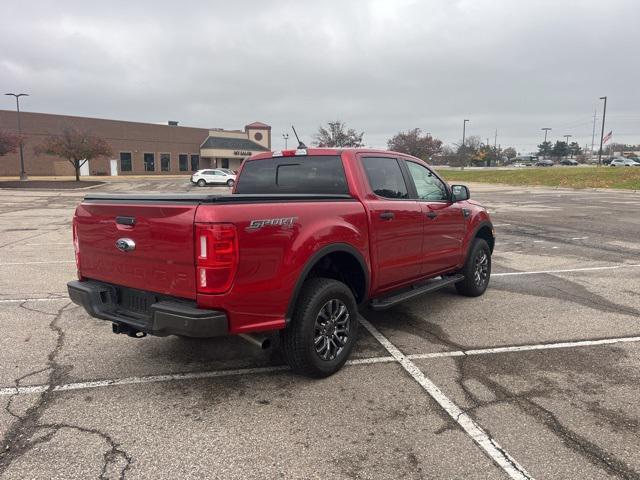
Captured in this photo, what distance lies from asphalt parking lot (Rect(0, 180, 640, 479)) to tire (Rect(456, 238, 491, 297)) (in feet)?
0.72

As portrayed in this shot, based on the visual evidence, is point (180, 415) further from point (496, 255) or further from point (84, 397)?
point (496, 255)

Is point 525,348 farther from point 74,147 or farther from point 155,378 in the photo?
point 74,147

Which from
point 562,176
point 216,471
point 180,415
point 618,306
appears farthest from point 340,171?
point 562,176

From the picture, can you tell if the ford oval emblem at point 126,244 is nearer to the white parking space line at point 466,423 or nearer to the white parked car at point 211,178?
the white parking space line at point 466,423

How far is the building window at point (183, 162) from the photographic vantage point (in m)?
68.9

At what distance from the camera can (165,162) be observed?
2655 inches

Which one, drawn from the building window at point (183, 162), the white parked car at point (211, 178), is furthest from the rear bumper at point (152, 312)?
the building window at point (183, 162)

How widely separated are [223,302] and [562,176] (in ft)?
138

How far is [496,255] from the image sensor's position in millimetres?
9578

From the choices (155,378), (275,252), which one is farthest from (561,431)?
(155,378)

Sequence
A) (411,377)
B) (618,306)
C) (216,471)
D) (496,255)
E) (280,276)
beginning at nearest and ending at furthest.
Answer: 1. (216,471)
2. (280,276)
3. (411,377)
4. (618,306)
5. (496,255)

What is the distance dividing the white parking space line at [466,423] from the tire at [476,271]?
6.69 ft

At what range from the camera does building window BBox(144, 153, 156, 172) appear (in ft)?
214

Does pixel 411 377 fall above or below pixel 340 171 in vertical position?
below
